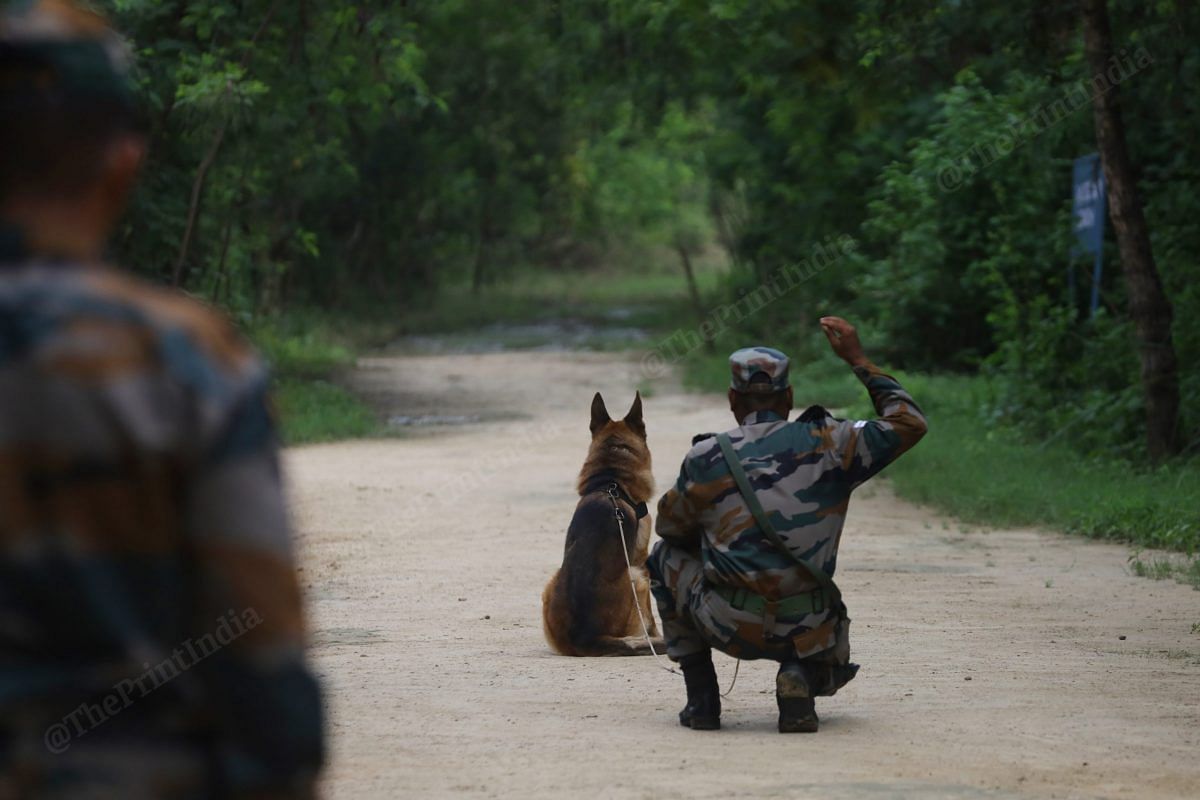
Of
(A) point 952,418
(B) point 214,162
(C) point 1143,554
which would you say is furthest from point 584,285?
(C) point 1143,554

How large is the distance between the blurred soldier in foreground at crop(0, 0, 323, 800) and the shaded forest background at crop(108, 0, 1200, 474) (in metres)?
13.6

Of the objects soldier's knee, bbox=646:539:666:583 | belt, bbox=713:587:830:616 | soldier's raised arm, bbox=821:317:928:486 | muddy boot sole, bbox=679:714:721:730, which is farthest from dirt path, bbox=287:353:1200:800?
soldier's raised arm, bbox=821:317:928:486

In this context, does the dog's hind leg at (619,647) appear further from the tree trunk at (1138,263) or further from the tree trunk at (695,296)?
the tree trunk at (695,296)

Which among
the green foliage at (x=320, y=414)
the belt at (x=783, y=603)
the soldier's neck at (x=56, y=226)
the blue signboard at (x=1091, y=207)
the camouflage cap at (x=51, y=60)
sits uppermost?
the blue signboard at (x=1091, y=207)

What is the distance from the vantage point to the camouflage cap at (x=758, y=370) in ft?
A: 20.6

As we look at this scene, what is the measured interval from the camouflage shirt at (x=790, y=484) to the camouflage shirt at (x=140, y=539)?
412cm

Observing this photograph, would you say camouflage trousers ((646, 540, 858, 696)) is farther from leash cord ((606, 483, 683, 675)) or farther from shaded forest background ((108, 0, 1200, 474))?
shaded forest background ((108, 0, 1200, 474))

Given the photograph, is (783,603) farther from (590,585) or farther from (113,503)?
(113,503)

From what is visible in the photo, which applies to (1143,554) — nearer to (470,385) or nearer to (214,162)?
(214,162)

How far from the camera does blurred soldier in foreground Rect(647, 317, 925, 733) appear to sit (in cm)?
619

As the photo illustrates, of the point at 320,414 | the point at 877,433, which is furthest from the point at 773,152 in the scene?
the point at 877,433

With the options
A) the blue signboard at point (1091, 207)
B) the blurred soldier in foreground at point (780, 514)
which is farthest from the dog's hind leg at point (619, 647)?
the blue signboard at point (1091, 207)

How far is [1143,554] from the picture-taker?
449 inches

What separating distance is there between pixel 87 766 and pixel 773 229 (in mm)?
32476
